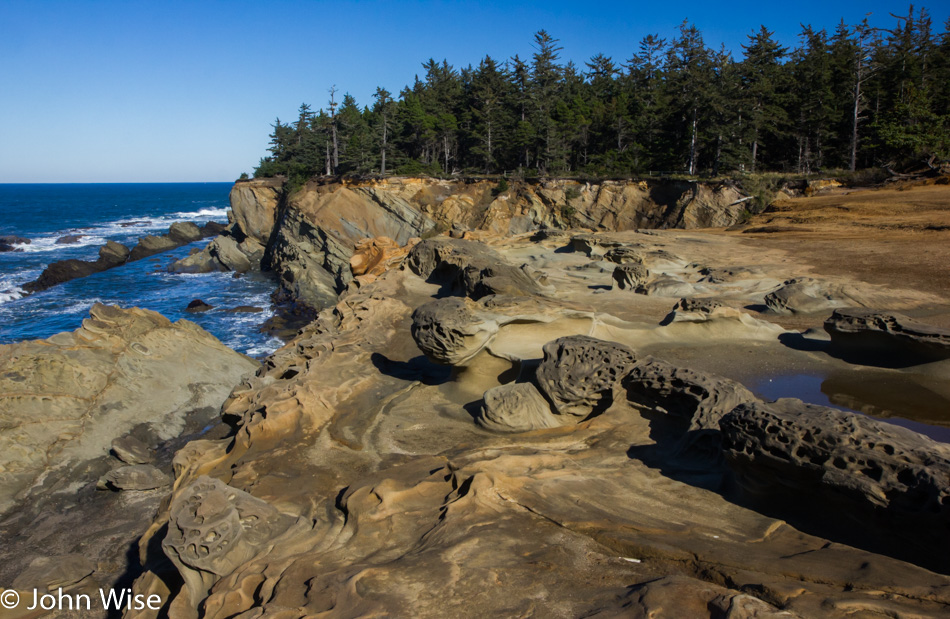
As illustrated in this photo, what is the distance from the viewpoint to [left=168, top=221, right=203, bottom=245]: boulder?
4475cm

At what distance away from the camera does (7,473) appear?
866 cm

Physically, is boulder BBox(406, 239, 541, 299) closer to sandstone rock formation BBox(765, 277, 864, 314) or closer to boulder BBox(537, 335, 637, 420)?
boulder BBox(537, 335, 637, 420)

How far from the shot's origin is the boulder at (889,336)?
6371mm

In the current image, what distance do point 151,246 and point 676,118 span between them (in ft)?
114

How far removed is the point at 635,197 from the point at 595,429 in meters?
28.3

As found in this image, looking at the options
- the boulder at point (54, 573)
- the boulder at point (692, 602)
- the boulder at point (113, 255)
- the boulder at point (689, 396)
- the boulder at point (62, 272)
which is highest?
the boulder at point (689, 396)

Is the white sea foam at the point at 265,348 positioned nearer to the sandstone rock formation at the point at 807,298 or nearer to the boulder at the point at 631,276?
the boulder at the point at 631,276

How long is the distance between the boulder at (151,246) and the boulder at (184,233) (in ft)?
2.62

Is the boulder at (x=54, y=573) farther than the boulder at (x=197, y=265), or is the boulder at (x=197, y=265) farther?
the boulder at (x=197, y=265)

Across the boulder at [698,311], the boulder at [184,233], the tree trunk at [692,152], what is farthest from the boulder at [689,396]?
the boulder at [184,233]

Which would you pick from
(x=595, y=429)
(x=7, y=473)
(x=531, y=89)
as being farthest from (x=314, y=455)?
(x=531, y=89)

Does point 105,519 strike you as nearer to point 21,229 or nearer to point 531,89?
point 531,89

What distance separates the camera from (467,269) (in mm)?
10742

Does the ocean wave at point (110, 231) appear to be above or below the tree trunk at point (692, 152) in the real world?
below
